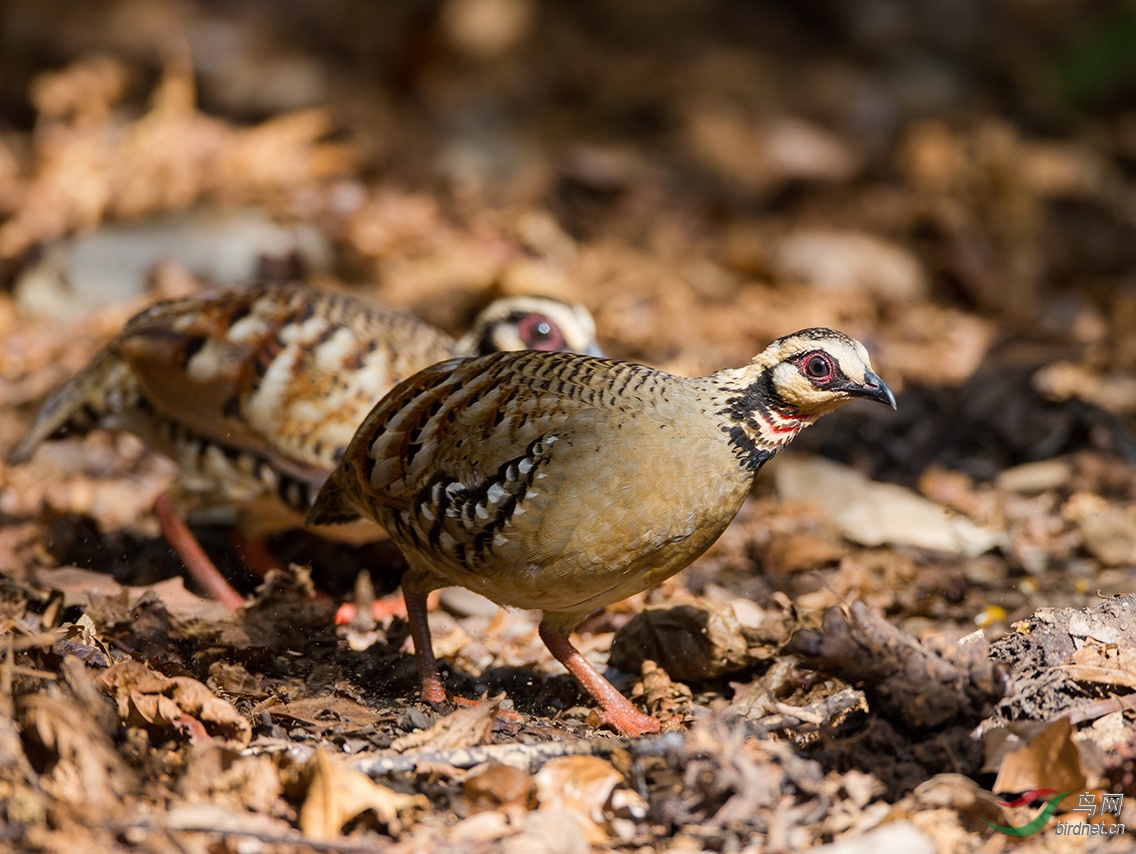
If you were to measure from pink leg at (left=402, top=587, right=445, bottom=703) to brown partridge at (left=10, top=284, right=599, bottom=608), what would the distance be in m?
1.16

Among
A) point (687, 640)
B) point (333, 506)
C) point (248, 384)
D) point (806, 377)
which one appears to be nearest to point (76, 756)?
point (333, 506)

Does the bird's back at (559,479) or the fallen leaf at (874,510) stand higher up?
the bird's back at (559,479)

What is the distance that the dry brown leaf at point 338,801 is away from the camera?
331 cm

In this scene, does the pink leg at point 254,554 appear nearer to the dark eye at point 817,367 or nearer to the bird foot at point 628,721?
the bird foot at point 628,721

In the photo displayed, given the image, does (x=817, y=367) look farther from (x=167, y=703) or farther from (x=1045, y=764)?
Result: (x=167, y=703)

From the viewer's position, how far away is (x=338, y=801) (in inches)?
132

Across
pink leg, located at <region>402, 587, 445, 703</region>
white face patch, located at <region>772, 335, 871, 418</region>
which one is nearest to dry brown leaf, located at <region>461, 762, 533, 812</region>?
pink leg, located at <region>402, 587, 445, 703</region>

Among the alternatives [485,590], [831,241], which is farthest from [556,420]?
[831,241]

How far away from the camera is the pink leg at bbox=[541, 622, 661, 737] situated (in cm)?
442

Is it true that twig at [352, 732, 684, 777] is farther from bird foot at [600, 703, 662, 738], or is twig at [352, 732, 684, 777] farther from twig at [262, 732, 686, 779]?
bird foot at [600, 703, 662, 738]

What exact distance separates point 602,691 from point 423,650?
0.73 metres

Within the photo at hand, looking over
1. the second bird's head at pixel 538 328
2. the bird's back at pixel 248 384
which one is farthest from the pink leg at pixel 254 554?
the second bird's head at pixel 538 328

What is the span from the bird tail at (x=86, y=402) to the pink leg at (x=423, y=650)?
2.39 meters

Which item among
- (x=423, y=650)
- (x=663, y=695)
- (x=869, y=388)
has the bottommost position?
(x=663, y=695)
